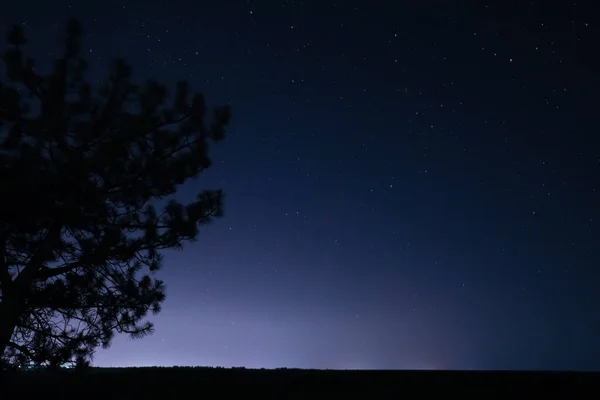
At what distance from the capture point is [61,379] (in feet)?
35.3

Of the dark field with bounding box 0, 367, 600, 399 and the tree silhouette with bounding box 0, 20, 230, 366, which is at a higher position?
the tree silhouette with bounding box 0, 20, 230, 366

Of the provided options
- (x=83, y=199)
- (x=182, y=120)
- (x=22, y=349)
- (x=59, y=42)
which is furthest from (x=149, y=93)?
(x=22, y=349)

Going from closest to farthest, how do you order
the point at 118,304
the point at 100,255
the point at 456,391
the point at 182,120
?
the point at 456,391
the point at 100,255
the point at 118,304
the point at 182,120

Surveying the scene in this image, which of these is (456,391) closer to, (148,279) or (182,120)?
(148,279)

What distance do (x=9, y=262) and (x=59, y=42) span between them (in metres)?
4.54

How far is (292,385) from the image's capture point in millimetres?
10961

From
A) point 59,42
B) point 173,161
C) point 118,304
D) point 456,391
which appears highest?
point 59,42

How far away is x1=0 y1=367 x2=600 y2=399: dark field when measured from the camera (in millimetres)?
9688

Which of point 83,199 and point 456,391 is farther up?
point 83,199

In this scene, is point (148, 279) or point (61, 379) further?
point (148, 279)

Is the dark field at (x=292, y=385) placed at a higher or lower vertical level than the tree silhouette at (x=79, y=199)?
lower

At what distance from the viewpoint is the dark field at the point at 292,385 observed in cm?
969

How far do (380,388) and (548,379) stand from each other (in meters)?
3.42

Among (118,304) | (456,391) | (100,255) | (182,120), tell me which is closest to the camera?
(456,391)
